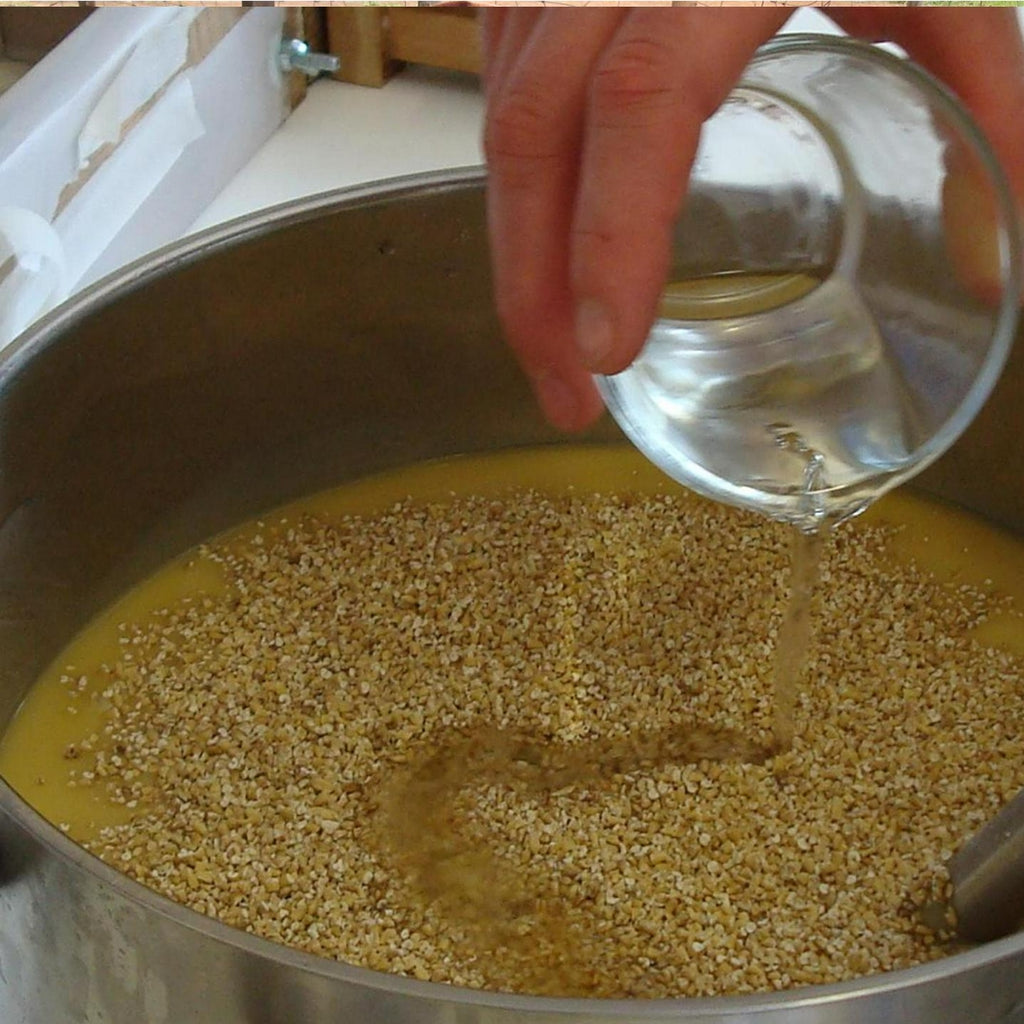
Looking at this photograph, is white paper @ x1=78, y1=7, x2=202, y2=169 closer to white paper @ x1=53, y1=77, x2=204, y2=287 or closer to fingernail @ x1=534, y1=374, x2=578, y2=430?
white paper @ x1=53, y1=77, x2=204, y2=287

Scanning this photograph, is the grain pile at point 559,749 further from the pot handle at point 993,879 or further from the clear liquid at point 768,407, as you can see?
the clear liquid at point 768,407

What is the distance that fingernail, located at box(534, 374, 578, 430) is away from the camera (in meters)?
0.64

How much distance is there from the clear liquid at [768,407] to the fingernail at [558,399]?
4.8 inches

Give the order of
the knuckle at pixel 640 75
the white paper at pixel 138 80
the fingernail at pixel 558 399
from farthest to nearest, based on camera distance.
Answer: the white paper at pixel 138 80, the fingernail at pixel 558 399, the knuckle at pixel 640 75

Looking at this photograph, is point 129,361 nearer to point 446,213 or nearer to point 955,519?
Answer: point 446,213

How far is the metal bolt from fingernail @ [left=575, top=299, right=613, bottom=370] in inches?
33.3

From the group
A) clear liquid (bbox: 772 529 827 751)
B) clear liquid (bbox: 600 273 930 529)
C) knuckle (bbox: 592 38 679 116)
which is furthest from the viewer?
clear liquid (bbox: 772 529 827 751)

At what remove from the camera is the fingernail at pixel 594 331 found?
0.49 metres

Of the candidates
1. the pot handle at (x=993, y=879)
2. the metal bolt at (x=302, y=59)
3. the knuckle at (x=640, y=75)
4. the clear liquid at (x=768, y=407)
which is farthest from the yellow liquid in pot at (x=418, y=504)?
the knuckle at (x=640, y=75)

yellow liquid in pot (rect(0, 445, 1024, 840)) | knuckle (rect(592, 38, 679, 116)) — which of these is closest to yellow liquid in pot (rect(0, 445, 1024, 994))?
yellow liquid in pot (rect(0, 445, 1024, 840))

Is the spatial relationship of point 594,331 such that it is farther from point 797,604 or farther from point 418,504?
point 418,504

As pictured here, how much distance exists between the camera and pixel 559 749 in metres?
0.95

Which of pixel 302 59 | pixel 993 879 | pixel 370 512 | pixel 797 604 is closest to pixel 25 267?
pixel 370 512

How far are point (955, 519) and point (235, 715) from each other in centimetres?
54
